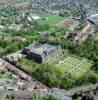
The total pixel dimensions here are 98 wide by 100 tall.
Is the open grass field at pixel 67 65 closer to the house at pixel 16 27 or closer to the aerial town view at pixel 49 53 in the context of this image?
the aerial town view at pixel 49 53

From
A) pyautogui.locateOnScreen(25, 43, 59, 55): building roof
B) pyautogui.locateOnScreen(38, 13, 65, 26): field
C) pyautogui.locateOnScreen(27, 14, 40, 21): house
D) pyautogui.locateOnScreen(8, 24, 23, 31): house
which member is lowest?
pyautogui.locateOnScreen(8, 24, 23, 31): house

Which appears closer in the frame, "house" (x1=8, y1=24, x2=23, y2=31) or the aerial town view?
the aerial town view

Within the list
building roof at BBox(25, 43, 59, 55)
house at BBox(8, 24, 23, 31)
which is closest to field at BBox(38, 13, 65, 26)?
house at BBox(8, 24, 23, 31)

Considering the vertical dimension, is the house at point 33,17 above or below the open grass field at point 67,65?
above

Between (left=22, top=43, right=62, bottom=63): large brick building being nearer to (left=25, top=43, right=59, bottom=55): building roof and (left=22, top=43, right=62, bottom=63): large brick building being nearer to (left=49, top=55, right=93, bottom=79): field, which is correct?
(left=25, top=43, right=59, bottom=55): building roof

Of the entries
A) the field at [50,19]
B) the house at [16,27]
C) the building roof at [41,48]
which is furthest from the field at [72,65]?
the field at [50,19]

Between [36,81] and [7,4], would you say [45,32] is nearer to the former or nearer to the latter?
[36,81]

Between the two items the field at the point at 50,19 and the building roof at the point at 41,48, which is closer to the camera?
the building roof at the point at 41,48

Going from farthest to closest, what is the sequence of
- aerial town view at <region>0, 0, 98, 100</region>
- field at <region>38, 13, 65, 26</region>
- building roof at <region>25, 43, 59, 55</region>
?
field at <region>38, 13, 65, 26</region> < building roof at <region>25, 43, 59, 55</region> < aerial town view at <region>0, 0, 98, 100</region>

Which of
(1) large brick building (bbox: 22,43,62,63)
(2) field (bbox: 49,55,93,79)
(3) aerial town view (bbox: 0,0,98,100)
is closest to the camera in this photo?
(3) aerial town view (bbox: 0,0,98,100)
